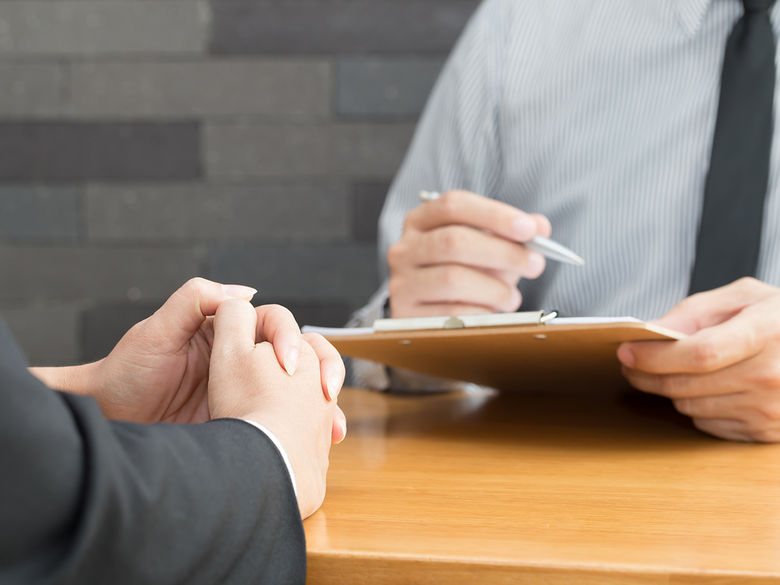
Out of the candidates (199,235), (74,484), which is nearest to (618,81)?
(199,235)

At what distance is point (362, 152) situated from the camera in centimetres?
160

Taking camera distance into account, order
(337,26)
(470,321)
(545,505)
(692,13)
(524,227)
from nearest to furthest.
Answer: (545,505), (470,321), (524,227), (692,13), (337,26)

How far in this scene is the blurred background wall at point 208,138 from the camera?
1.57 meters

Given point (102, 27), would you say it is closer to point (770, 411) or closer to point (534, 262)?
point (534, 262)

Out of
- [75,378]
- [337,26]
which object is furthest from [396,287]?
[337,26]

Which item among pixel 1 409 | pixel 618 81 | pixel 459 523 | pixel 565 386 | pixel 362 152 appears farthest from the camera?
pixel 362 152

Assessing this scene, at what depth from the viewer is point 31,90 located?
163cm

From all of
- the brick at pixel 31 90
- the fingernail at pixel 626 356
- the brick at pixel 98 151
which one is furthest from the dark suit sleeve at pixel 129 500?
the brick at pixel 31 90

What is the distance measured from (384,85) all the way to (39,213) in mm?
752

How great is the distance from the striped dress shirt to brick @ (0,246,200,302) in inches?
24.3

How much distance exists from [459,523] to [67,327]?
4.70 ft

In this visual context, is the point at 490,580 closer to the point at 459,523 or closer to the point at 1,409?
the point at 459,523

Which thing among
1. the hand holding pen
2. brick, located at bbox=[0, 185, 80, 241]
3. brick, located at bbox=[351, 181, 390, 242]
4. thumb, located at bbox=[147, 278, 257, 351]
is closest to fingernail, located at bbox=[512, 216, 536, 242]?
the hand holding pen

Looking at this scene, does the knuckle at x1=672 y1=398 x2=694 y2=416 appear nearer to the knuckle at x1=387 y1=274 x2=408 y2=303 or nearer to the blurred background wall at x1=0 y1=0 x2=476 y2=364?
the knuckle at x1=387 y1=274 x2=408 y2=303
